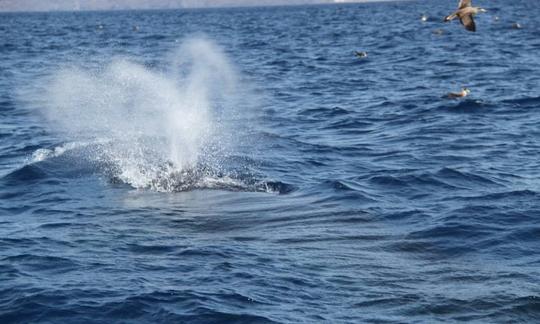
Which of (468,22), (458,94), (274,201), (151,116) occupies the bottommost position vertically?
(151,116)

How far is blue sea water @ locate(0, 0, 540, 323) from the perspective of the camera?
12.9 m

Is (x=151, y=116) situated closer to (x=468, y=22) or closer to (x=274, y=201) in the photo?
(x=274, y=201)

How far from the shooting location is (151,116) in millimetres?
30312

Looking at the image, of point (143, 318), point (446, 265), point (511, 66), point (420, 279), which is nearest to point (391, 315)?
point (420, 279)

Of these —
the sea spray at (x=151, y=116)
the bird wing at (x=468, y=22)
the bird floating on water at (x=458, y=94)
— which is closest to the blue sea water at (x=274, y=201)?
the sea spray at (x=151, y=116)

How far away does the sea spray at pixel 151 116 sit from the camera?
21.2 metres

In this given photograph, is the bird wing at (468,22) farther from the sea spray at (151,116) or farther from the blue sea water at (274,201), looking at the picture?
the sea spray at (151,116)

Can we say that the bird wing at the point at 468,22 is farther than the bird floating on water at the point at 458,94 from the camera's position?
No

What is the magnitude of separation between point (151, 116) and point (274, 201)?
1296cm

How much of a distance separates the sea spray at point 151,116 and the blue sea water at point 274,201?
0.10 metres

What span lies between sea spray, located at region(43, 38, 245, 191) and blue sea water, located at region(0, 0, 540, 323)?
0.10 m

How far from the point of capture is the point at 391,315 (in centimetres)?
1232

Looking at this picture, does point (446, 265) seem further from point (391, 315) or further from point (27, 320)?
point (27, 320)

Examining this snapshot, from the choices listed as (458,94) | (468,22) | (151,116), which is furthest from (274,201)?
(458,94)
